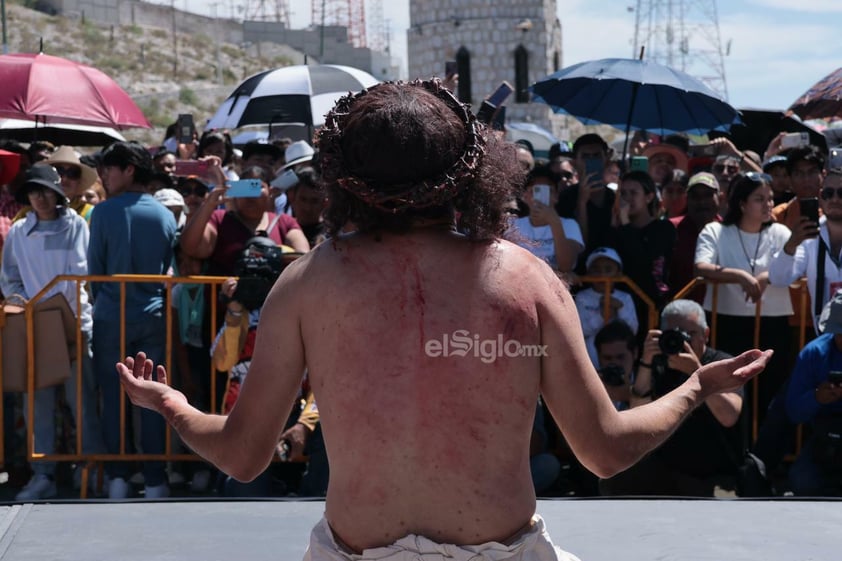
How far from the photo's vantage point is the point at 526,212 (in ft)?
21.9

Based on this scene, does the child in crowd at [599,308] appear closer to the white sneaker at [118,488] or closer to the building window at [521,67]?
the white sneaker at [118,488]

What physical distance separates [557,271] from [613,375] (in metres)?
0.60

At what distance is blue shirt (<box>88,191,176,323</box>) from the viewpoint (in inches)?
240

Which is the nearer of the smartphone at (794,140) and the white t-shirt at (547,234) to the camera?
the white t-shirt at (547,234)

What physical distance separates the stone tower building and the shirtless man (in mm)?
52363

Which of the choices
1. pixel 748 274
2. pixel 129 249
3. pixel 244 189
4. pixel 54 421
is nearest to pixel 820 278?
pixel 748 274

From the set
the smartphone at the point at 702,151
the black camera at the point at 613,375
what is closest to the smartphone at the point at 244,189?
the black camera at the point at 613,375

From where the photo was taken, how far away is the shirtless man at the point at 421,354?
6.95 feet

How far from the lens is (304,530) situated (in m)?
4.17

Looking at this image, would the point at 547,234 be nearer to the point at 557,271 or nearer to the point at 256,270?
the point at 557,271

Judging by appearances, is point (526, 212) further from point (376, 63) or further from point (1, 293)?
point (376, 63)

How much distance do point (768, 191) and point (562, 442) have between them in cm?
169

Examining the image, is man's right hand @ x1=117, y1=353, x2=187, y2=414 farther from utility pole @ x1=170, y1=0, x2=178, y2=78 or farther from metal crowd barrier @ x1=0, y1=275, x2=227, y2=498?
utility pole @ x1=170, y1=0, x2=178, y2=78

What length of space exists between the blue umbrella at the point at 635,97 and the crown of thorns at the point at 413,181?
5.33 metres
